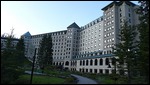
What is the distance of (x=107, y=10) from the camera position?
8606cm

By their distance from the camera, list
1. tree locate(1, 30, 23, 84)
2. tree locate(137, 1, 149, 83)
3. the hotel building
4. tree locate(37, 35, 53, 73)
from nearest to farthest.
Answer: tree locate(1, 30, 23, 84) → tree locate(137, 1, 149, 83) → tree locate(37, 35, 53, 73) → the hotel building

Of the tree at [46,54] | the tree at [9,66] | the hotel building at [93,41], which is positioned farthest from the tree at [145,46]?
the tree at [46,54]

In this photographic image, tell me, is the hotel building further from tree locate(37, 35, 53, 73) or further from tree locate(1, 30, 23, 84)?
tree locate(1, 30, 23, 84)

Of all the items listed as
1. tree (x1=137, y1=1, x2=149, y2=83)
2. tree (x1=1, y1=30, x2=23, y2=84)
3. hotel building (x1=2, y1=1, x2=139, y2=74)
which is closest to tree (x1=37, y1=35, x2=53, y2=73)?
hotel building (x1=2, y1=1, x2=139, y2=74)

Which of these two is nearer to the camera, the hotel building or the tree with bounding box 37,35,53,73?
the tree with bounding box 37,35,53,73

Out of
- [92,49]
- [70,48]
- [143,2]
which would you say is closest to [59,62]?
[70,48]

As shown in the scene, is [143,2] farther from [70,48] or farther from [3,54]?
[70,48]

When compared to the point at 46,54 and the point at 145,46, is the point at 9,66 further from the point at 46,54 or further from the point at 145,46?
the point at 46,54

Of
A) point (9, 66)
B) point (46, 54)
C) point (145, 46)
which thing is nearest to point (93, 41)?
point (46, 54)

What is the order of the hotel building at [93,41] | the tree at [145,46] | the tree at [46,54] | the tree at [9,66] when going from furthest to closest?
the hotel building at [93,41] → the tree at [46,54] → the tree at [145,46] → the tree at [9,66]

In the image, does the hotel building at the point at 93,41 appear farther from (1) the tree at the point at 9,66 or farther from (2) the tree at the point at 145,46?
(1) the tree at the point at 9,66

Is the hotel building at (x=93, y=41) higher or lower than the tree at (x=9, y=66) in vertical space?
higher

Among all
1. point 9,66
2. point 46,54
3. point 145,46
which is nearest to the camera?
point 9,66

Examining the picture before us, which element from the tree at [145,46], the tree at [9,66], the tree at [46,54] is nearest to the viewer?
the tree at [9,66]
